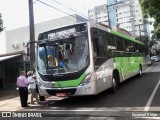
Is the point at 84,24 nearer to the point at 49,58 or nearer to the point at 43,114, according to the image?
the point at 49,58

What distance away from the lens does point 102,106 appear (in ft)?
35.4

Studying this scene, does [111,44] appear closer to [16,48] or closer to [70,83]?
[70,83]

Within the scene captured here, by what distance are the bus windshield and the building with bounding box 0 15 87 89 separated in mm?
7751

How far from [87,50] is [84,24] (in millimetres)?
1179

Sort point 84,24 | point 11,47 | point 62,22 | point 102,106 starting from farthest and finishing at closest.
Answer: point 11,47 < point 62,22 < point 84,24 < point 102,106

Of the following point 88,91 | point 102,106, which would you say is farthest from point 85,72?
point 102,106

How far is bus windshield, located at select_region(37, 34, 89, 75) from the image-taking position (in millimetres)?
11180

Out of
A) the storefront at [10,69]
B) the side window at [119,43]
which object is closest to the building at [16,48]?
the storefront at [10,69]

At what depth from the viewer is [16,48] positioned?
4016 cm

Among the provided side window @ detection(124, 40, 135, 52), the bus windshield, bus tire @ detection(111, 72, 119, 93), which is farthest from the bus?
side window @ detection(124, 40, 135, 52)

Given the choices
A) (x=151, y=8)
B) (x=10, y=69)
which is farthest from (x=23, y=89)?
(x=10, y=69)

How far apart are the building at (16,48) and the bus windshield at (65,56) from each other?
25.4 feet

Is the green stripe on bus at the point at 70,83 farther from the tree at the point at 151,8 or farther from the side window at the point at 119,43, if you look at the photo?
the tree at the point at 151,8

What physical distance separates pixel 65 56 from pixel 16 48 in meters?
30.1
